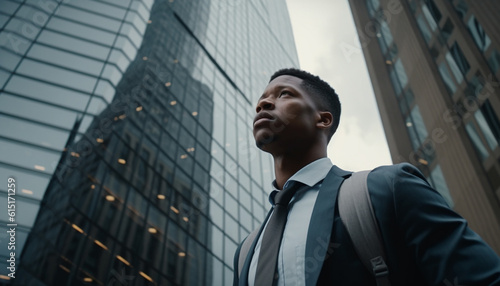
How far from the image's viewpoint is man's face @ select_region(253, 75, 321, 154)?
2107 mm

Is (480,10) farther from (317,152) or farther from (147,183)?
(147,183)

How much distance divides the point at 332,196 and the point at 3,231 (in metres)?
13.7

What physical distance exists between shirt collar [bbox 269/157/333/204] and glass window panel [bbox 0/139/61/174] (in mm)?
14678

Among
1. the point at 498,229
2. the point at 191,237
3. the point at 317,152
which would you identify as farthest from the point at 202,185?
the point at 317,152

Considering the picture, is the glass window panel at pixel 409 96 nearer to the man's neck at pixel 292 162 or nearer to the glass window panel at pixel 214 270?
the glass window panel at pixel 214 270

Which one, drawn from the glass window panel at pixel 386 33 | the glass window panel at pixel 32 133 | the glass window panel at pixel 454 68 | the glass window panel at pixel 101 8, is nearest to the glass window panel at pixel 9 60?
the glass window panel at pixel 32 133

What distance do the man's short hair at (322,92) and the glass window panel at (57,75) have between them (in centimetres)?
1703

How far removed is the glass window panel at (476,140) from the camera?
1284cm

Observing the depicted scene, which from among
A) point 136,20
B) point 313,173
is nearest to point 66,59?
point 136,20

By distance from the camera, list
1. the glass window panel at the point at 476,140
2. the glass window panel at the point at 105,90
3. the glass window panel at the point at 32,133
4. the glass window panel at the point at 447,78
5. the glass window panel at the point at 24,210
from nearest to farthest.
A: the glass window panel at the point at 24,210 < the glass window panel at the point at 476,140 < the glass window panel at the point at 32,133 < the glass window panel at the point at 447,78 < the glass window panel at the point at 105,90

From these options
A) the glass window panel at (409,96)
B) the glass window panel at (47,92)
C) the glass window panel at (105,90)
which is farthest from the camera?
the glass window panel at (409,96)

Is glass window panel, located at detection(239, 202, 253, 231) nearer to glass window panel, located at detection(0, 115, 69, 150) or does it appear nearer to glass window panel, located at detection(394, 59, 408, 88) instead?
glass window panel, located at detection(0, 115, 69, 150)

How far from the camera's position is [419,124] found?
1734 cm

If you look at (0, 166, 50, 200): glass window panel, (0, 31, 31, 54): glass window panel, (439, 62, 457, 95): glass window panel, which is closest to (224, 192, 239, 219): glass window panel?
(0, 166, 50, 200): glass window panel
